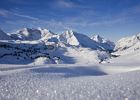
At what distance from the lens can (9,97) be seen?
1764cm

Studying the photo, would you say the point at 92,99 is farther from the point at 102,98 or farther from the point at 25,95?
the point at 25,95

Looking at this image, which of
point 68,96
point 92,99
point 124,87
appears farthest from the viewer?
point 124,87

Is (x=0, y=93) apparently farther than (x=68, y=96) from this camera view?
Yes

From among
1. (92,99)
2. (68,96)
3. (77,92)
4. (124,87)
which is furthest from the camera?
(124,87)

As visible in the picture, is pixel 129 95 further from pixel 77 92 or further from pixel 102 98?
pixel 77 92

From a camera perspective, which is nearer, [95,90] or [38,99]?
[38,99]

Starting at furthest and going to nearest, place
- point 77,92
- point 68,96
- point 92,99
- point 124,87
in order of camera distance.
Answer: point 124,87 < point 77,92 < point 68,96 < point 92,99

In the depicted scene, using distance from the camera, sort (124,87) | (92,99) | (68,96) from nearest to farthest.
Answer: (92,99)
(68,96)
(124,87)

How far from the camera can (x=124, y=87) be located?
64.7 ft

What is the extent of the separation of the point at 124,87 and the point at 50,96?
20.0ft

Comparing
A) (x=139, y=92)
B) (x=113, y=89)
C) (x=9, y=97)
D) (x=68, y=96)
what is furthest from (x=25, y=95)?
(x=139, y=92)

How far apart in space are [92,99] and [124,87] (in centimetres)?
490

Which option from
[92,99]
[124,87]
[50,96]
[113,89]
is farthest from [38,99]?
[124,87]

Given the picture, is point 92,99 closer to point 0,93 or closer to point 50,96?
point 50,96
